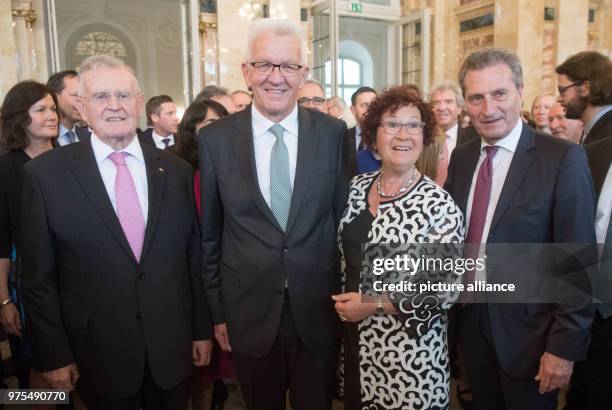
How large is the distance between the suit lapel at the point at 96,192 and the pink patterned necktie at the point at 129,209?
0.16 feet

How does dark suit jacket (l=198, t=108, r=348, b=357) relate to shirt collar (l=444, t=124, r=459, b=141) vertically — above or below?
below

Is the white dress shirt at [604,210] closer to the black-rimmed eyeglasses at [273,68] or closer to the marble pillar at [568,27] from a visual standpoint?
the black-rimmed eyeglasses at [273,68]

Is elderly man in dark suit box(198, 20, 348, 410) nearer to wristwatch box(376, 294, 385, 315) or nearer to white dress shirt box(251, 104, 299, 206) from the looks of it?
white dress shirt box(251, 104, 299, 206)

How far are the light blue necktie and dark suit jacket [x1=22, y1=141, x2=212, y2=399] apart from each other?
45 centimetres

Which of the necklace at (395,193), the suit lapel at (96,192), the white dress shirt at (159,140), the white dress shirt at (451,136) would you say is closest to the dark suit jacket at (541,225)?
the necklace at (395,193)

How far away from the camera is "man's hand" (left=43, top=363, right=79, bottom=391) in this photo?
185cm

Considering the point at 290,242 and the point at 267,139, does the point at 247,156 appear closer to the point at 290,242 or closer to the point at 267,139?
the point at 267,139

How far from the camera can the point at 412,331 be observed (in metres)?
1.90

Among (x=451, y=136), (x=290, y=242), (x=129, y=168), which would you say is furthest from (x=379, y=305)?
(x=451, y=136)

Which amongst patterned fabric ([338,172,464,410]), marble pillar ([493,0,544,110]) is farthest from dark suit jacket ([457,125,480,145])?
marble pillar ([493,0,544,110])

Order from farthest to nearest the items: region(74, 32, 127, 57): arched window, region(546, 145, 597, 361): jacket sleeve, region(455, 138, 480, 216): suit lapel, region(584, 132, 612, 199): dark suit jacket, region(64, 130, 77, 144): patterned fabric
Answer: region(74, 32, 127, 57): arched window
region(64, 130, 77, 144): patterned fabric
region(584, 132, 612, 199): dark suit jacket
region(455, 138, 480, 216): suit lapel
region(546, 145, 597, 361): jacket sleeve

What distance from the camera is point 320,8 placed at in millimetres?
9391

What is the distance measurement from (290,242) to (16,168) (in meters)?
1.74

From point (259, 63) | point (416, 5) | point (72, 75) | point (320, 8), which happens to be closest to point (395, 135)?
point (259, 63)
